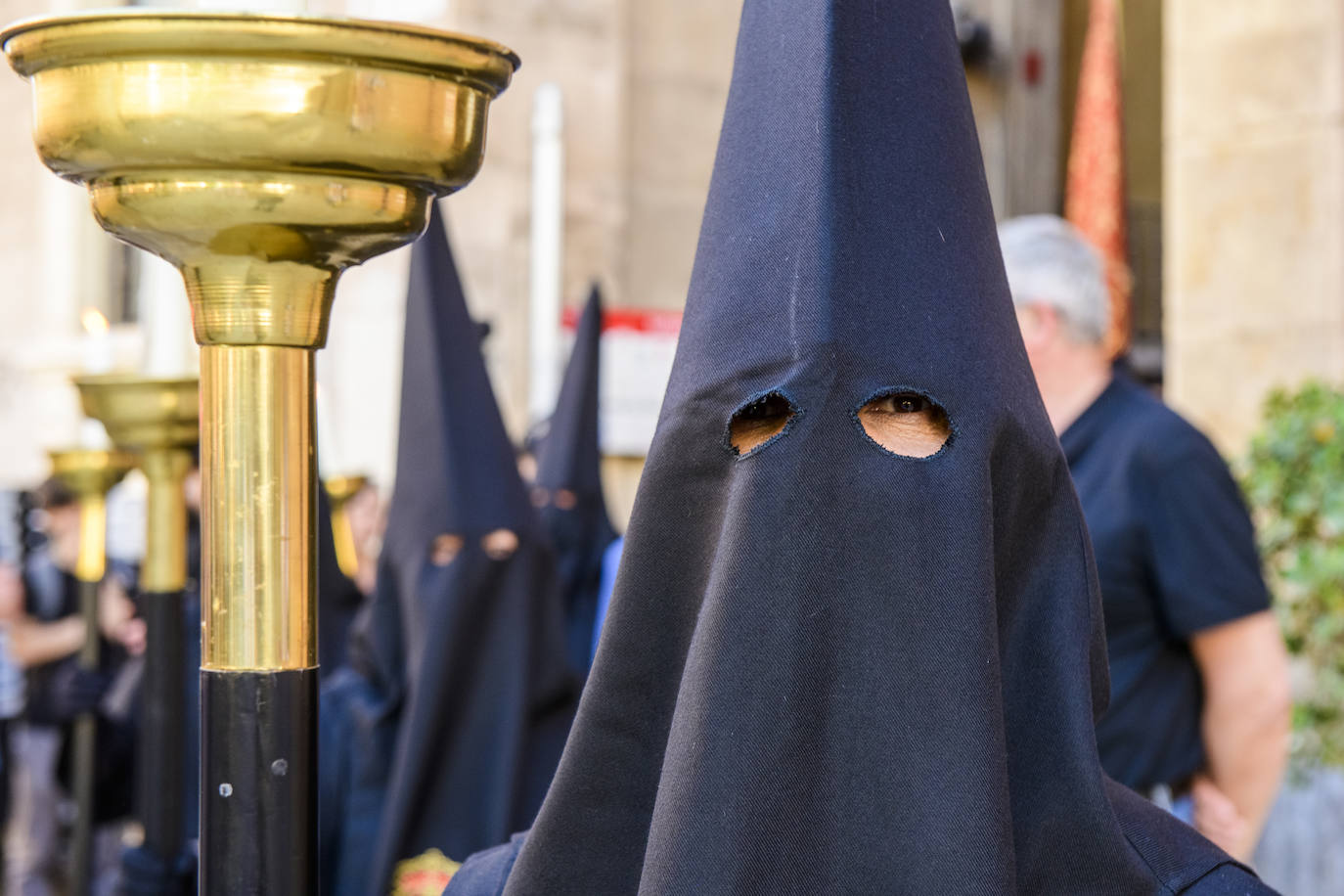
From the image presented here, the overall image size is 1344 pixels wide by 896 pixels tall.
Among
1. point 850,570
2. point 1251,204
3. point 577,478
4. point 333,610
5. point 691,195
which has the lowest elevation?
point 333,610

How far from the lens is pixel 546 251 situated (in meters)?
7.28

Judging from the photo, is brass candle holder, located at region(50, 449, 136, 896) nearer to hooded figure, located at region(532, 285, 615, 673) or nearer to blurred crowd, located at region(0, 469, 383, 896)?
blurred crowd, located at region(0, 469, 383, 896)

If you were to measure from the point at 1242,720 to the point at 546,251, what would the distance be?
192 inches

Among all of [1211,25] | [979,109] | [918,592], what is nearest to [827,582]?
[918,592]

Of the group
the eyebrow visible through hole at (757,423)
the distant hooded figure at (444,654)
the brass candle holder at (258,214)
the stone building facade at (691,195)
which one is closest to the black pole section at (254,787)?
the brass candle holder at (258,214)

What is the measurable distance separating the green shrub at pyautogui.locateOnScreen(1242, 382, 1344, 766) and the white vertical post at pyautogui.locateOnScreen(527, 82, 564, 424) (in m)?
3.46

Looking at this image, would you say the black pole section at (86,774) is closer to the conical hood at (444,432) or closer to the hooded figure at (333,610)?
the hooded figure at (333,610)

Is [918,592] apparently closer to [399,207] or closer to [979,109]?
[399,207]

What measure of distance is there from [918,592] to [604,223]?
252 inches

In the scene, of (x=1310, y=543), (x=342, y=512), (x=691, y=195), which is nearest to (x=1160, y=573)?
(x=1310, y=543)

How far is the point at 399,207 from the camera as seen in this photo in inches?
49.8

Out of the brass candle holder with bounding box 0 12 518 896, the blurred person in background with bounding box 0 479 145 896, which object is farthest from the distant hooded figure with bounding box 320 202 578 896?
the brass candle holder with bounding box 0 12 518 896

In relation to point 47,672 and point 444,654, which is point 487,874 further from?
point 47,672

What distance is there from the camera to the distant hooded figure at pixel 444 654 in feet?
11.4
